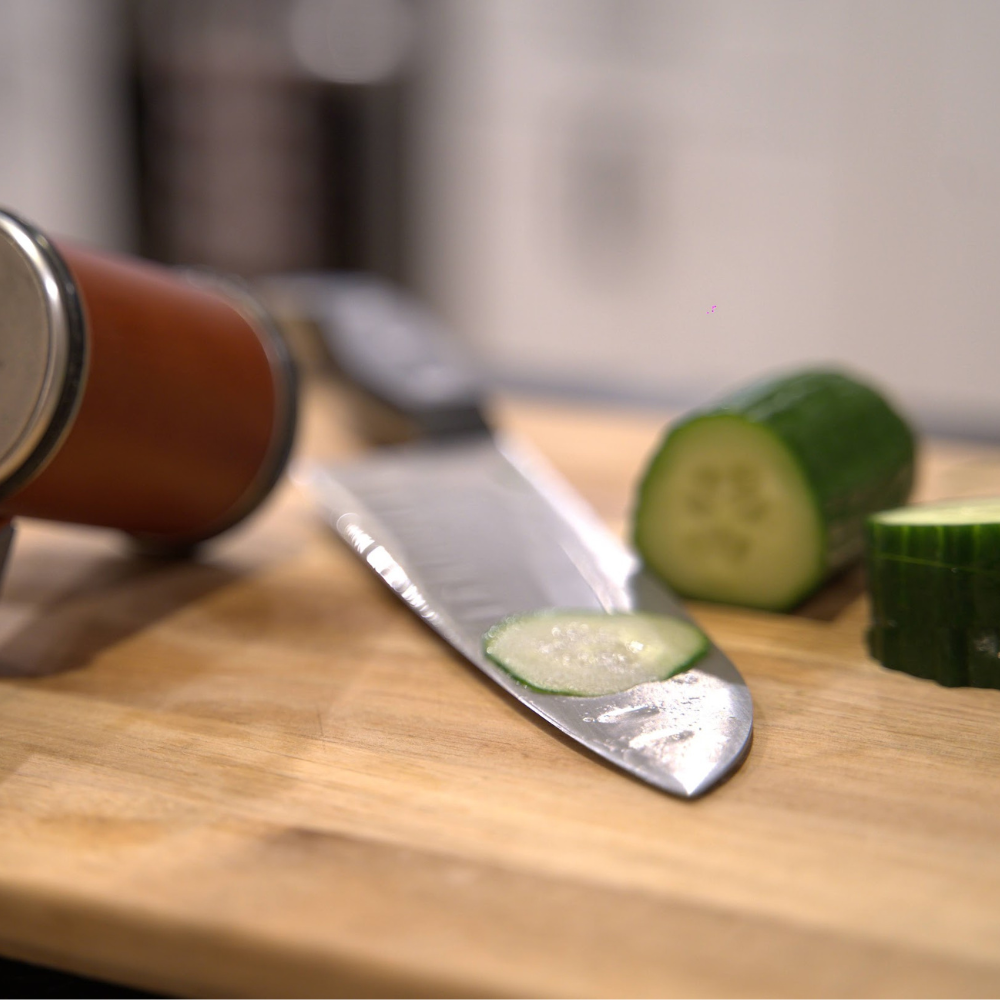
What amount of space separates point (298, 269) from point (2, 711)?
308cm

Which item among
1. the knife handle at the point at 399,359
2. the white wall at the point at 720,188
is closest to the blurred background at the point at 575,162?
the white wall at the point at 720,188

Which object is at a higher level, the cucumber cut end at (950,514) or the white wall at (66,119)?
the white wall at (66,119)

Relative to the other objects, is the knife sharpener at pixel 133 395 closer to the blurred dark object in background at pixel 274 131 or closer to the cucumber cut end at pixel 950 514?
the cucumber cut end at pixel 950 514

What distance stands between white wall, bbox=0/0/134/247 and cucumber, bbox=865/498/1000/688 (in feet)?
11.6

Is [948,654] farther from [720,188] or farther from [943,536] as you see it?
[720,188]

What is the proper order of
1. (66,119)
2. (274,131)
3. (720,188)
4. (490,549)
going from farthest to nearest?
(66,119), (274,131), (720,188), (490,549)

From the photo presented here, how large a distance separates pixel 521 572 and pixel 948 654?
0.41m

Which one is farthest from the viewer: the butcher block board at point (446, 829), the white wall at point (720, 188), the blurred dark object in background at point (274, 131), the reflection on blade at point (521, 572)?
the blurred dark object in background at point (274, 131)

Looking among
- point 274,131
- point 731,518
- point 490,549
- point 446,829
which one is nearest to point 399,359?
point 490,549

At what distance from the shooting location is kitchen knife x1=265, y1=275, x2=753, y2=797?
778 mm

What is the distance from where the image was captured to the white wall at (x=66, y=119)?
3.73m

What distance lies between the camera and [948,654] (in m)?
0.89

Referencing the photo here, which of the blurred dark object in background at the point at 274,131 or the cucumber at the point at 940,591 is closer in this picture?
the cucumber at the point at 940,591

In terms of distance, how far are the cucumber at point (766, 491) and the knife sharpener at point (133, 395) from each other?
1.42 ft
